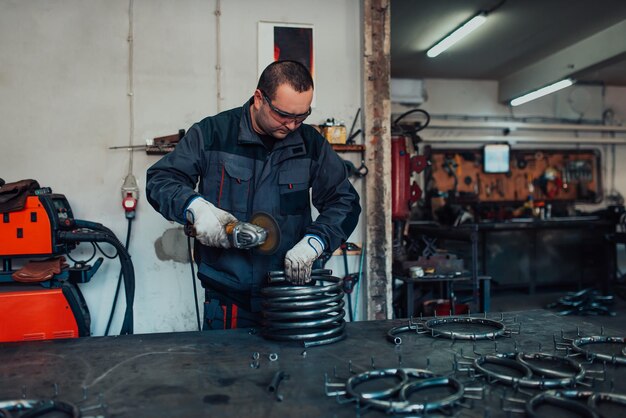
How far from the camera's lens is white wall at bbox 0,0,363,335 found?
3.05 metres

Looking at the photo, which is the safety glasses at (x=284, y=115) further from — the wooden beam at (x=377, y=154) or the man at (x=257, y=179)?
the wooden beam at (x=377, y=154)

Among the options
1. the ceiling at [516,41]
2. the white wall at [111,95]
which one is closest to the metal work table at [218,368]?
the white wall at [111,95]

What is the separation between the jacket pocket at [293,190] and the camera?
200 centimetres

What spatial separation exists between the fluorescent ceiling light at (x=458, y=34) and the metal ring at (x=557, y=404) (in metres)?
4.96

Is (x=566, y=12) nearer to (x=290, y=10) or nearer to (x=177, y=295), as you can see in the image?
(x=290, y=10)

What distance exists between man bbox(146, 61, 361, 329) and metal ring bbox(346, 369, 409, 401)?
65 cm

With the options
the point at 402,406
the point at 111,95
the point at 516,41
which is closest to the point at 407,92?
the point at 516,41

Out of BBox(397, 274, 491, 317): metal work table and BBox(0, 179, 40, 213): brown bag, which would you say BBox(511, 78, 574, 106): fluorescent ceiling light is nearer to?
BBox(397, 274, 491, 317): metal work table

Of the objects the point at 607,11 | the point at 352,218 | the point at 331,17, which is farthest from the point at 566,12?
the point at 352,218

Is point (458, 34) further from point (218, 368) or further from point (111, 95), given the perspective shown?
point (218, 368)

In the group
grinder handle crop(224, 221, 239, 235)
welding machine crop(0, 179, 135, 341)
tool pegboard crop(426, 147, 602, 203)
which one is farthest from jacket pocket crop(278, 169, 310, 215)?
tool pegboard crop(426, 147, 602, 203)

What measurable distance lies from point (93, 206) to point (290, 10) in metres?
1.78

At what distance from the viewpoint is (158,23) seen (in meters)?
3.16

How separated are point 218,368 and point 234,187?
838mm
